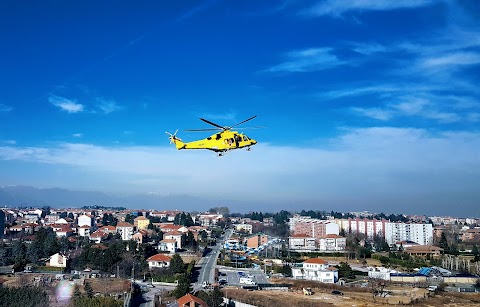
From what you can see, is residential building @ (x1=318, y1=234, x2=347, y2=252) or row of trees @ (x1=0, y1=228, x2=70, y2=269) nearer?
row of trees @ (x1=0, y1=228, x2=70, y2=269)

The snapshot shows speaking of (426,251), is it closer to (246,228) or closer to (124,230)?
(124,230)

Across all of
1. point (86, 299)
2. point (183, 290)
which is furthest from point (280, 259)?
point (86, 299)

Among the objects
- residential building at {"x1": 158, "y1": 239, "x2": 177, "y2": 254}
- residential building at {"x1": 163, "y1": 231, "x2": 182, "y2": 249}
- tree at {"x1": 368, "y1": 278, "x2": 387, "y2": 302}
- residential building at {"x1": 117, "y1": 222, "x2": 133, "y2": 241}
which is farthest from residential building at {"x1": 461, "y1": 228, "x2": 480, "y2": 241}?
residential building at {"x1": 117, "y1": 222, "x2": 133, "y2": 241}

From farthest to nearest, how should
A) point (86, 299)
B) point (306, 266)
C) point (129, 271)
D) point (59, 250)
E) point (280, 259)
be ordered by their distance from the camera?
point (280, 259) < point (59, 250) < point (306, 266) < point (129, 271) < point (86, 299)

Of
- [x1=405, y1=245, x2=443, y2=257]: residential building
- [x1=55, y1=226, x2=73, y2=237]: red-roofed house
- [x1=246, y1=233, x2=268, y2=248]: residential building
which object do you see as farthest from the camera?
[x1=55, y1=226, x2=73, y2=237]: red-roofed house

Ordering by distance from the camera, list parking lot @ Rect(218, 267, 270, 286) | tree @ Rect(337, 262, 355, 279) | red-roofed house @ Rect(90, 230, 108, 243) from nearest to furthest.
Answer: parking lot @ Rect(218, 267, 270, 286) → tree @ Rect(337, 262, 355, 279) → red-roofed house @ Rect(90, 230, 108, 243)

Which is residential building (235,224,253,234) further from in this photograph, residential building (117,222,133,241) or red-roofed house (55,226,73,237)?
red-roofed house (55,226,73,237)

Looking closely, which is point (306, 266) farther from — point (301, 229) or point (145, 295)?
point (301, 229)
